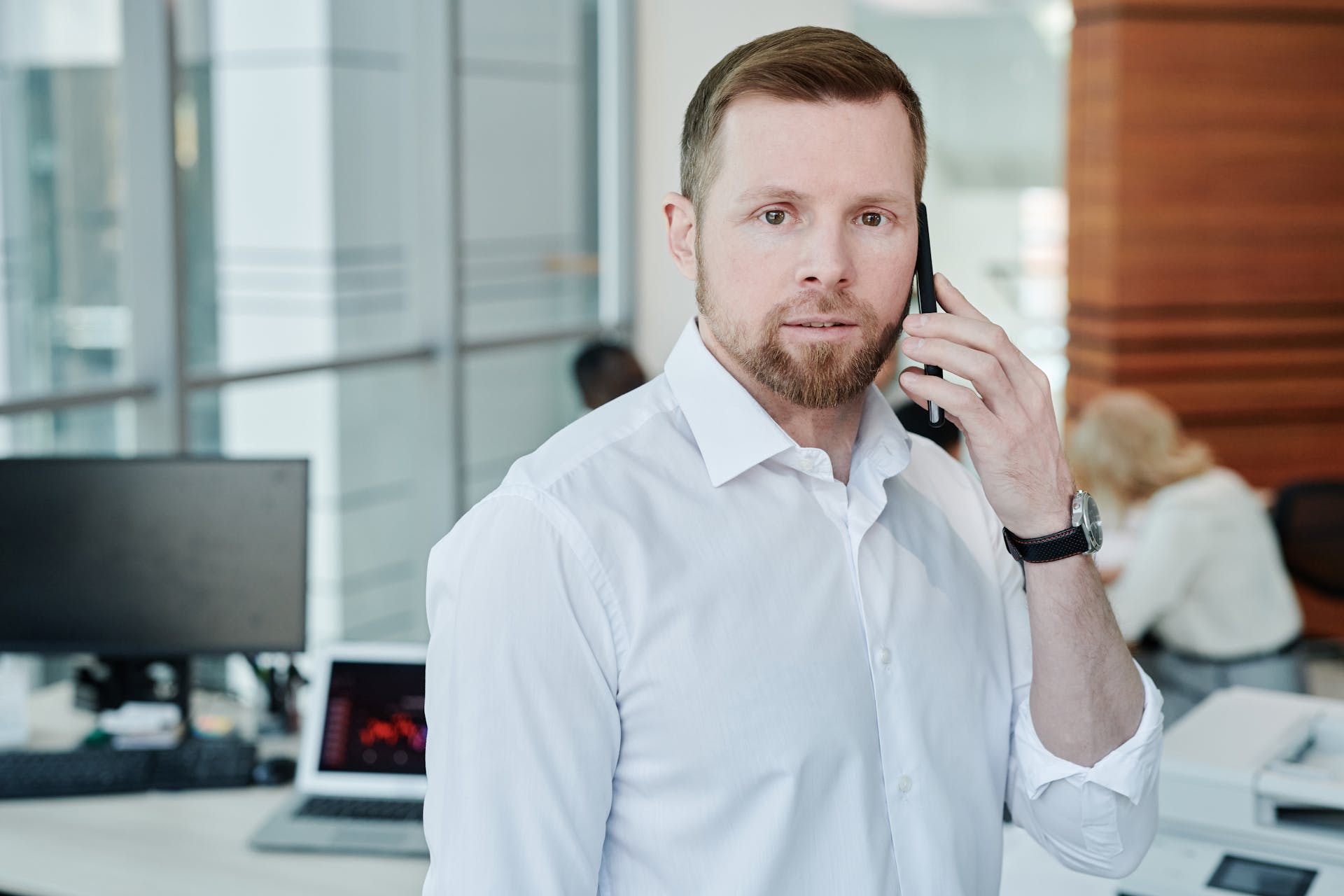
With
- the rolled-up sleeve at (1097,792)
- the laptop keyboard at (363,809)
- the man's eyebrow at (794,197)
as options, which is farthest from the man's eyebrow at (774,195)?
the laptop keyboard at (363,809)

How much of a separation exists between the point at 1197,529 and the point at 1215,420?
187cm

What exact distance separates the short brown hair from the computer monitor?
141cm

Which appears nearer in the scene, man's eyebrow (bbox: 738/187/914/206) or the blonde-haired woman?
man's eyebrow (bbox: 738/187/914/206)

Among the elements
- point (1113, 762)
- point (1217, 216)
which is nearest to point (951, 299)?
point (1113, 762)

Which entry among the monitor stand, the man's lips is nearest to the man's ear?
the man's lips

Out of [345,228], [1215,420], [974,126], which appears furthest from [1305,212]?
[345,228]

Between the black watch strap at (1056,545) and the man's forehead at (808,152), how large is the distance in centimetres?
33

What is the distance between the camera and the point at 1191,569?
361 centimetres

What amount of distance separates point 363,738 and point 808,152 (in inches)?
56.6

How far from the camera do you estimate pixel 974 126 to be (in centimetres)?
793

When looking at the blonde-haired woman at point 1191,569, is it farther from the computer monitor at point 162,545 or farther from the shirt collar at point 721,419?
the shirt collar at point 721,419

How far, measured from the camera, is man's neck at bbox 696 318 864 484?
1262 millimetres

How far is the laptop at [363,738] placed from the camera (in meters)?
2.21

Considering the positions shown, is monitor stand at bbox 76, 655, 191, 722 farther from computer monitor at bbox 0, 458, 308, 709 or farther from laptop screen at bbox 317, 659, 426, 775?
laptop screen at bbox 317, 659, 426, 775
